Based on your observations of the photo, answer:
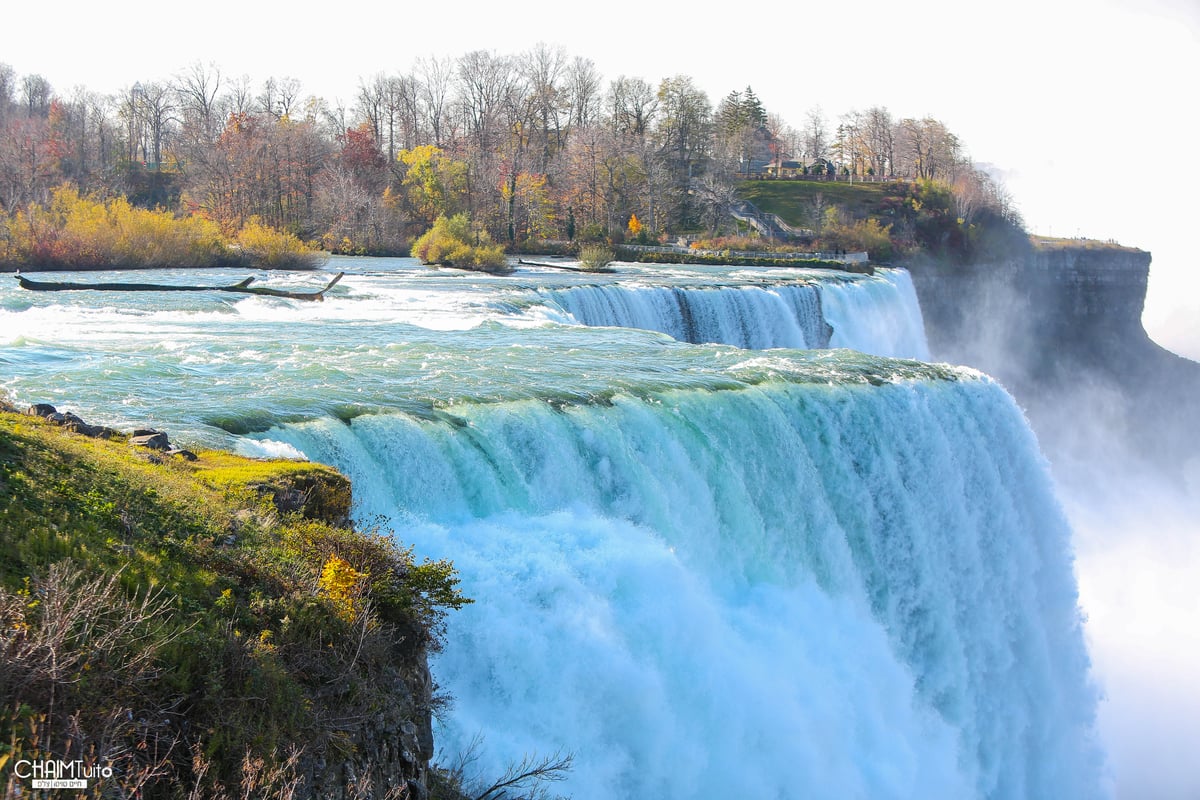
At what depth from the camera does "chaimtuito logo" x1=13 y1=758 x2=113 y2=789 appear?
141 inches

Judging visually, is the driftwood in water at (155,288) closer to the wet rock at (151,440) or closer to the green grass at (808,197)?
the wet rock at (151,440)

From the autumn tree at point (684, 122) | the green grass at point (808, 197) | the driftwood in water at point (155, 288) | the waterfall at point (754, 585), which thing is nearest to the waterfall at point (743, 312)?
the driftwood in water at point (155, 288)

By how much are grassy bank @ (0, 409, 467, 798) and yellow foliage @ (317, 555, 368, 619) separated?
1 centimetres

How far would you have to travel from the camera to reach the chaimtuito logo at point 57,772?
3.58 meters

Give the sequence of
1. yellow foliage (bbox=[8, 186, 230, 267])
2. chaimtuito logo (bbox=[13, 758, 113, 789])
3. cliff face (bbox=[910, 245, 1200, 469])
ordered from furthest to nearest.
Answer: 1. cliff face (bbox=[910, 245, 1200, 469])
2. yellow foliage (bbox=[8, 186, 230, 267])
3. chaimtuito logo (bbox=[13, 758, 113, 789])

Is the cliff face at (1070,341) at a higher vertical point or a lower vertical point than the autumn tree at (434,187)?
lower

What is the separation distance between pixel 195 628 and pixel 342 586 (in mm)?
1125

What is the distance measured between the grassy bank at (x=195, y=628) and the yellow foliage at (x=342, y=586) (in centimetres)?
1

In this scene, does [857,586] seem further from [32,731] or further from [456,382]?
[32,731]

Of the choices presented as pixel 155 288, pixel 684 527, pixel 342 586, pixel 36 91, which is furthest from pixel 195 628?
pixel 36 91

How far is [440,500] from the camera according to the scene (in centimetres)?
969

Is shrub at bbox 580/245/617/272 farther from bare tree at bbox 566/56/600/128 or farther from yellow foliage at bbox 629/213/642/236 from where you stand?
bare tree at bbox 566/56/600/128

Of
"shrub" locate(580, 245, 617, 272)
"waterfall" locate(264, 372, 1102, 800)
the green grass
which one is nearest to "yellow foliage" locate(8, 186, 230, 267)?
"shrub" locate(580, 245, 617, 272)

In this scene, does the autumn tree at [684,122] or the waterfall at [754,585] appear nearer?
the waterfall at [754,585]
